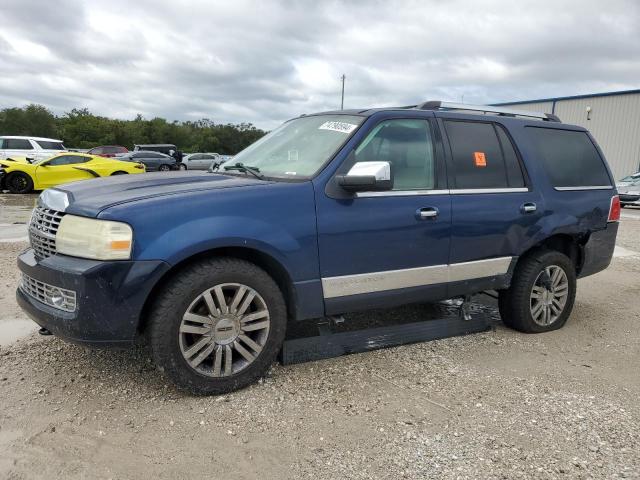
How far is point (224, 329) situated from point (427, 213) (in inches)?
65.1

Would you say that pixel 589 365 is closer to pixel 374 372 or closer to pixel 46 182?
pixel 374 372

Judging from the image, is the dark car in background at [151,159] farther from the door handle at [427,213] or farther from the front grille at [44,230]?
the door handle at [427,213]

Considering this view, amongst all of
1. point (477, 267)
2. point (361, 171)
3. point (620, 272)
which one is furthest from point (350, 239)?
point (620, 272)

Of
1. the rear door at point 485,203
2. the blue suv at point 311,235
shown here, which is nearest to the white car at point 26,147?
the blue suv at point 311,235

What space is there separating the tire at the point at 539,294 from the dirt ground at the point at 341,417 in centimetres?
38

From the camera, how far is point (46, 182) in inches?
657

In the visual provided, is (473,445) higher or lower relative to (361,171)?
lower

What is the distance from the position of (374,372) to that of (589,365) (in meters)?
1.69

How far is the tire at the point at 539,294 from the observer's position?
459 cm

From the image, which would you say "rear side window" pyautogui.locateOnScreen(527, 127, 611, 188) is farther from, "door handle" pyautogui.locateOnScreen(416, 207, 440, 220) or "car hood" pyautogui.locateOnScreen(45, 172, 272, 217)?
"car hood" pyautogui.locateOnScreen(45, 172, 272, 217)

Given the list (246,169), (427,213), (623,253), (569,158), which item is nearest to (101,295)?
(246,169)

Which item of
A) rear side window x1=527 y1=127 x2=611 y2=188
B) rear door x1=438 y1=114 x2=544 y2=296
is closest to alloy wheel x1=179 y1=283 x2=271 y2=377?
rear door x1=438 y1=114 x2=544 y2=296

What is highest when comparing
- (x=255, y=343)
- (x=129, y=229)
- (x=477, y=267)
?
(x=129, y=229)

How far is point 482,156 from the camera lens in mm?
4305
